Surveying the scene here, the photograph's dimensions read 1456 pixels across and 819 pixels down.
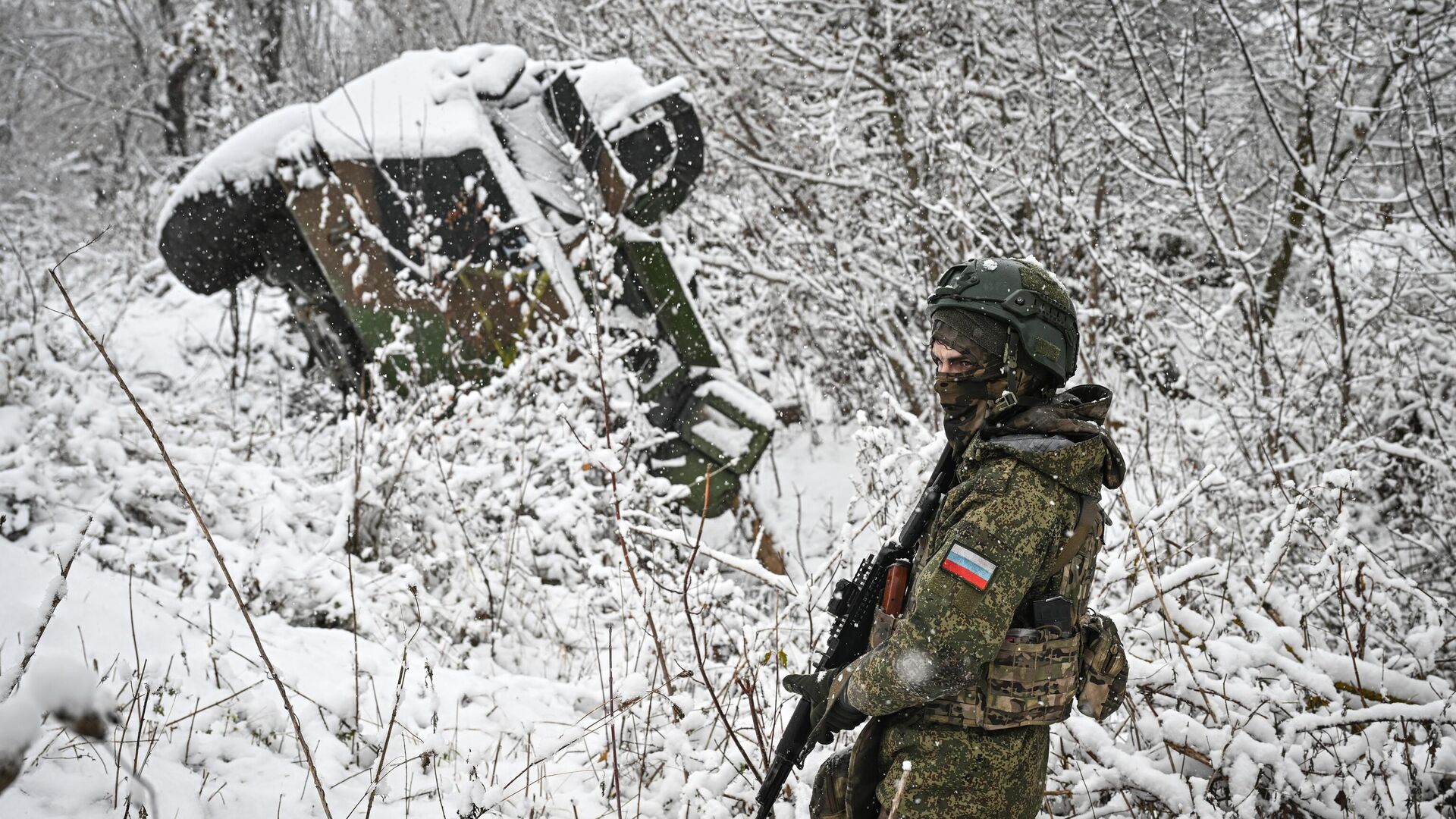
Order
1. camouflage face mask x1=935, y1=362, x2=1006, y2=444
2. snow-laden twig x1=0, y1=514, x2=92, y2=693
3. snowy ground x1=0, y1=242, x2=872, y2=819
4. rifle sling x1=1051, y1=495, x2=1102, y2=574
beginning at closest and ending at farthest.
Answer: snow-laden twig x1=0, y1=514, x2=92, y2=693 < rifle sling x1=1051, y1=495, x2=1102, y2=574 < camouflage face mask x1=935, y1=362, x2=1006, y2=444 < snowy ground x1=0, y1=242, x2=872, y2=819

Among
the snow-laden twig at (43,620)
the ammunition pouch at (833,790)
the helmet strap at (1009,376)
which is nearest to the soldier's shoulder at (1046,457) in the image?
the helmet strap at (1009,376)

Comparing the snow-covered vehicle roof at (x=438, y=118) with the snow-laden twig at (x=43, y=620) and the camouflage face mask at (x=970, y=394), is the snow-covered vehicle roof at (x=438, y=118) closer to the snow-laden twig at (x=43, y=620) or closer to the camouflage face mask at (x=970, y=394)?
the camouflage face mask at (x=970, y=394)

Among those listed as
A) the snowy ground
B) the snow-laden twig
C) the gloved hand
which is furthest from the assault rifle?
the snow-laden twig

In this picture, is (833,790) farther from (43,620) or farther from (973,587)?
(43,620)

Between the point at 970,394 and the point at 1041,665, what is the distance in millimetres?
555

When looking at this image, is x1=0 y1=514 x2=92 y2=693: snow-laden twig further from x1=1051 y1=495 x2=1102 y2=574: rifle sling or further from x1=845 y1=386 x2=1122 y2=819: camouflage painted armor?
x1=1051 y1=495 x2=1102 y2=574: rifle sling

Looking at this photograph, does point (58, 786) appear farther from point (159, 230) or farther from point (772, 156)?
point (772, 156)

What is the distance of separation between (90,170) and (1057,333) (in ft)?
65.5

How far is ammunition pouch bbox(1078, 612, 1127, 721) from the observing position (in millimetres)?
1771

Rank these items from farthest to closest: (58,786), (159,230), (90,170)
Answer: (90,170)
(159,230)
(58,786)

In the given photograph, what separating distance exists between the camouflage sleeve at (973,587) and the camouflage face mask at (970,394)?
16 centimetres

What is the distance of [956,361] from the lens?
180 centimetres

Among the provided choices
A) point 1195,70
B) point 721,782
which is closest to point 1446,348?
point 1195,70

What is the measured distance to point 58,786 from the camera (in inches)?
78.0
